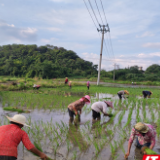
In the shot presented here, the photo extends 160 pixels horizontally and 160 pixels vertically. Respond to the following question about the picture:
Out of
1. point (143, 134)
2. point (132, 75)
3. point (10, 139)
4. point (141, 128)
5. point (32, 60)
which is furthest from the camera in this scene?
point (132, 75)

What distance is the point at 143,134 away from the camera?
A: 2.80 metres

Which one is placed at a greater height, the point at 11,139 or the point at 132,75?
the point at 132,75

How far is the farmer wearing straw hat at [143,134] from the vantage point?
2676 mm

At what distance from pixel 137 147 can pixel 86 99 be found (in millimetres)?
1753

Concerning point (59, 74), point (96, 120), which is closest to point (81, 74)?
point (59, 74)

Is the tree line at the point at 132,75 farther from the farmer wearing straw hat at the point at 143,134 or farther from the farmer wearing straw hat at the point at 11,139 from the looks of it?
the farmer wearing straw hat at the point at 11,139

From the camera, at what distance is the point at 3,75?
19188 mm

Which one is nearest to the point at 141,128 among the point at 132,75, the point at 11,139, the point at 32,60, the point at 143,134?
the point at 143,134

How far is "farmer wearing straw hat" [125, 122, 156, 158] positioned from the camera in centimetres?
268

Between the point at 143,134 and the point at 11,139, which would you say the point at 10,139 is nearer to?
the point at 11,139

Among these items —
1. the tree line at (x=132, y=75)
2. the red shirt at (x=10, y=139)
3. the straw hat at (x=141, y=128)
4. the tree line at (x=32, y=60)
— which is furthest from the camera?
the tree line at (x=132, y=75)

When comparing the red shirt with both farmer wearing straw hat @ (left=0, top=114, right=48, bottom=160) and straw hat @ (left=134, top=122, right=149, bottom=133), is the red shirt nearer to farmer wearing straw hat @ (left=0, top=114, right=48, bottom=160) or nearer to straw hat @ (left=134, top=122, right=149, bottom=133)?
farmer wearing straw hat @ (left=0, top=114, right=48, bottom=160)

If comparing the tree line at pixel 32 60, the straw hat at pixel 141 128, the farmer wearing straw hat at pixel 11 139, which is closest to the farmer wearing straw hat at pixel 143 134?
the straw hat at pixel 141 128

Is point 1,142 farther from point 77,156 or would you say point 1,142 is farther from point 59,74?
point 59,74
